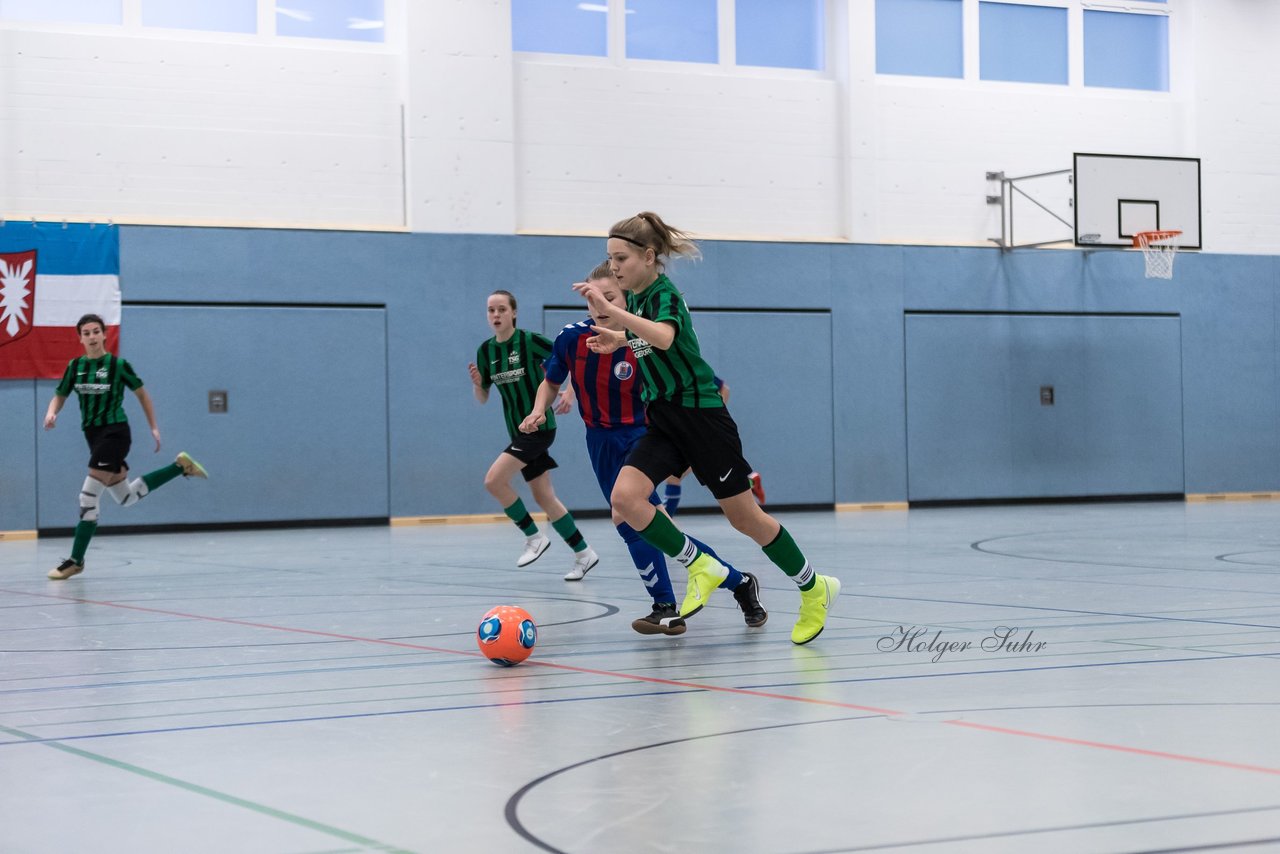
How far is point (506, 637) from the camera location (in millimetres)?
5391

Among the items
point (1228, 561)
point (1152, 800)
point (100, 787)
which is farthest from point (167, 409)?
point (1152, 800)

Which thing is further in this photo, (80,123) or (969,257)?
(969,257)

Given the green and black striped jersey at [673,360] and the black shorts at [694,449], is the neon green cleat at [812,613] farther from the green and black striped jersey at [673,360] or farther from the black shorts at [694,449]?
the green and black striped jersey at [673,360]

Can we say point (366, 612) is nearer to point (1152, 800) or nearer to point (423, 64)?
point (1152, 800)

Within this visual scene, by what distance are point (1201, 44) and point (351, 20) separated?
39.9ft

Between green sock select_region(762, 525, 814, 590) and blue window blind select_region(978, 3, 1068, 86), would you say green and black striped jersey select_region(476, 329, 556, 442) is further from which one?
blue window blind select_region(978, 3, 1068, 86)

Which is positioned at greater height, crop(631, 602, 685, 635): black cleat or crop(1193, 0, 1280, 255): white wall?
crop(1193, 0, 1280, 255): white wall

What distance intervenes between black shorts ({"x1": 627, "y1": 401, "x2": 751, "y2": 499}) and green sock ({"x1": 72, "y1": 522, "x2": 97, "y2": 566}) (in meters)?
5.81

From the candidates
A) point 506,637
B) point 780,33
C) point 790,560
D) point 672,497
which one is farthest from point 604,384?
point 780,33

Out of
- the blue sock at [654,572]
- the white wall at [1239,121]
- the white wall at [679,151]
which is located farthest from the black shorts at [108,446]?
the white wall at [1239,121]

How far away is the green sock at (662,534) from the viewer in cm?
600

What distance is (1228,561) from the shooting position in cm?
979

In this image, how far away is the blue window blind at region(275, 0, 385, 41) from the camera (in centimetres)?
1762

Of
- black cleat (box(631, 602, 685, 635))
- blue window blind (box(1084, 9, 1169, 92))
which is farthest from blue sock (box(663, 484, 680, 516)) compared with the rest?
blue window blind (box(1084, 9, 1169, 92))
